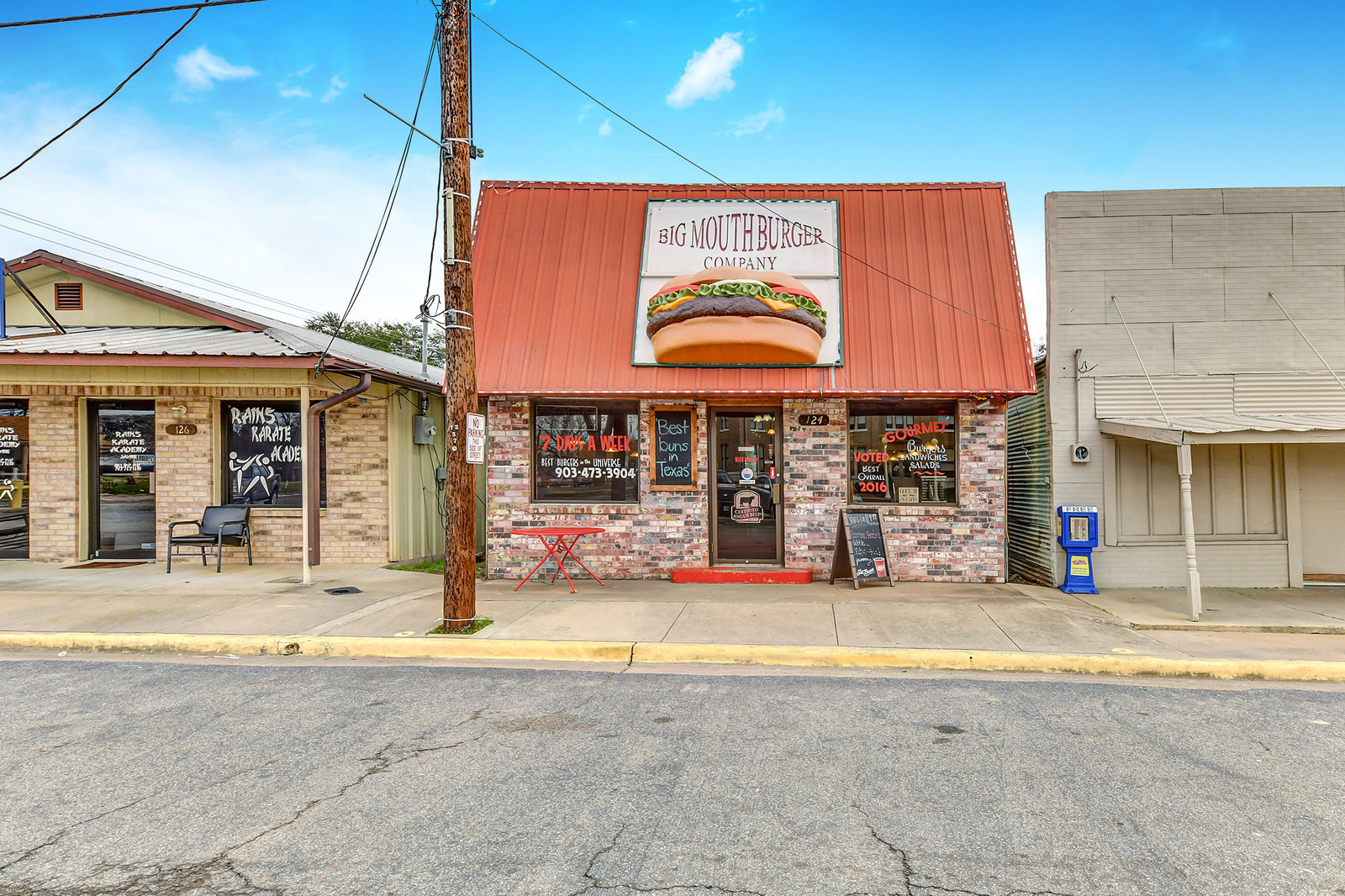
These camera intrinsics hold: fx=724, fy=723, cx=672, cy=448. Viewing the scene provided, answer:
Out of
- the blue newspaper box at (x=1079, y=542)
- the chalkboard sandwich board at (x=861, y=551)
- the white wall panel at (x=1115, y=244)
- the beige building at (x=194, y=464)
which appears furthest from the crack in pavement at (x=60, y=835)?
the white wall panel at (x=1115, y=244)

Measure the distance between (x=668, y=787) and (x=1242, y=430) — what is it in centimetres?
744

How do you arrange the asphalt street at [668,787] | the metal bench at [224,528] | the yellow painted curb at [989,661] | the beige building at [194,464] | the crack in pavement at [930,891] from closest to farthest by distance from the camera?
1. the crack in pavement at [930,891]
2. the asphalt street at [668,787]
3. the yellow painted curb at [989,661]
4. the metal bench at [224,528]
5. the beige building at [194,464]

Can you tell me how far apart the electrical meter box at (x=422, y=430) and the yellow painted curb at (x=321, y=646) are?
561cm

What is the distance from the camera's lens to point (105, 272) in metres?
12.3

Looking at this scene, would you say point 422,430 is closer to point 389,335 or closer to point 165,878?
point 165,878

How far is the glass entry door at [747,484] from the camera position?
10219mm

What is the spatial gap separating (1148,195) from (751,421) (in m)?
6.10

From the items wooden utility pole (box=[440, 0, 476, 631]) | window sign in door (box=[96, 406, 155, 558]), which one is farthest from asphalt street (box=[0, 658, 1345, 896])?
window sign in door (box=[96, 406, 155, 558])

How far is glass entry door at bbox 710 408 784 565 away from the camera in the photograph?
10219mm

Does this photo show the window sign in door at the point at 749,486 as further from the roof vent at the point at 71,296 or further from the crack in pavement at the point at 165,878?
the roof vent at the point at 71,296

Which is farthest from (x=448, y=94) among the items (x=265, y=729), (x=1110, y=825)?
(x=1110, y=825)

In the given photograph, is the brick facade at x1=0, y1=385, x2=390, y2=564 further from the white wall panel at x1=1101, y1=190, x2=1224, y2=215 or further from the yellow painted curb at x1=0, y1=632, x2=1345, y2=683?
the white wall panel at x1=1101, y1=190, x2=1224, y2=215

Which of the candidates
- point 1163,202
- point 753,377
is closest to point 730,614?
point 753,377

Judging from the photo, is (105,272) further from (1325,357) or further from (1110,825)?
(1325,357)
